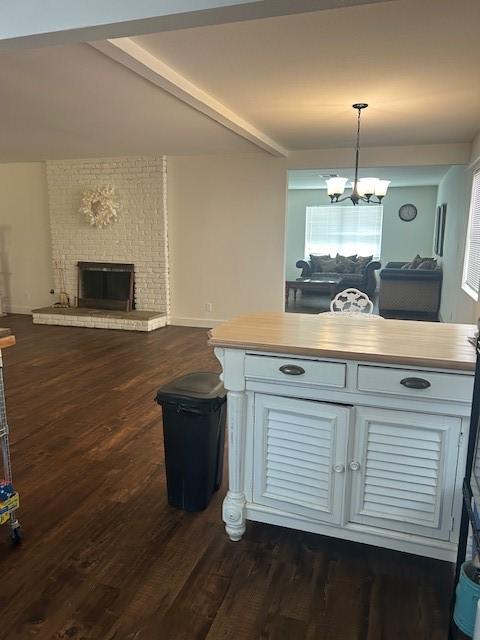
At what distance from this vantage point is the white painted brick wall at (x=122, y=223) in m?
6.45

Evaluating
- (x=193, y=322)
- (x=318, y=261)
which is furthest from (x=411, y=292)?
(x=193, y=322)

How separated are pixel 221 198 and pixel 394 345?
485 cm

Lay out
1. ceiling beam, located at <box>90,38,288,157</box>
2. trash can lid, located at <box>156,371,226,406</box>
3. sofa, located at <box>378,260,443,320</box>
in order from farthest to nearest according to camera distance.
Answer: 1. sofa, located at <box>378,260,443,320</box>
2. ceiling beam, located at <box>90,38,288,157</box>
3. trash can lid, located at <box>156,371,226,406</box>

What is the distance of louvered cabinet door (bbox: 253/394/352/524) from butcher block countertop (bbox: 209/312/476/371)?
0.23 m

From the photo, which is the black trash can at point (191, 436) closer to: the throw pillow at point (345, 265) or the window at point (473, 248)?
the window at point (473, 248)

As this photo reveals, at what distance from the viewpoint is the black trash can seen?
219 centimetres

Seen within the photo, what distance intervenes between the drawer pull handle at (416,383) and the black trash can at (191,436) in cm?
87

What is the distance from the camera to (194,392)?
7.28 feet

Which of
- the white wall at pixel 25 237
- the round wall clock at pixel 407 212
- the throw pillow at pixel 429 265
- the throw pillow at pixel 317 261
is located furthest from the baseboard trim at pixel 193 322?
the round wall clock at pixel 407 212

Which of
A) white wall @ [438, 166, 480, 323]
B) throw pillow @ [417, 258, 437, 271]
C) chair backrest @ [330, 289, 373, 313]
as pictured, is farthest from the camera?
throw pillow @ [417, 258, 437, 271]

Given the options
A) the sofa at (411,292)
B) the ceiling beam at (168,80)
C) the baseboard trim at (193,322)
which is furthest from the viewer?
the sofa at (411,292)

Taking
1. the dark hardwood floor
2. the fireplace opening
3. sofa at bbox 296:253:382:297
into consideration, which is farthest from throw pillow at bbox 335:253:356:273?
the dark hardwood floor

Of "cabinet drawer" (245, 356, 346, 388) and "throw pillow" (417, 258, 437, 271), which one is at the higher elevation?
"throw pillow" (417, 258, 437, 271)

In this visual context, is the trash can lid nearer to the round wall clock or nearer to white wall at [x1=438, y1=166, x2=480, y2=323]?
white wall at [x1=438, y1=166, x2=480, y2=323]
